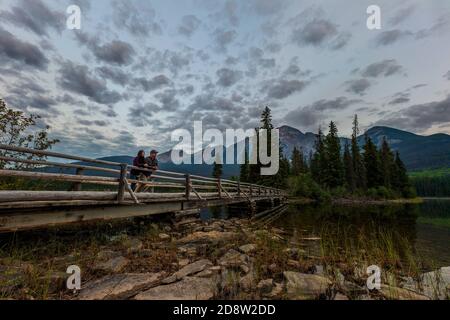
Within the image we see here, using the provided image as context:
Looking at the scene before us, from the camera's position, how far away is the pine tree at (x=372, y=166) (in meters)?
52.9

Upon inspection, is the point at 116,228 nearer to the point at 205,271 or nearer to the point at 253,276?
the point at 205,271

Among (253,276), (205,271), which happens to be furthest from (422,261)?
(205,271)

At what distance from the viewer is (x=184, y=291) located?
3572 mm

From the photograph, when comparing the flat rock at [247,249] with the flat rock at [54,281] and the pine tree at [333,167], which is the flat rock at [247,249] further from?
the pine tree at [333,167]

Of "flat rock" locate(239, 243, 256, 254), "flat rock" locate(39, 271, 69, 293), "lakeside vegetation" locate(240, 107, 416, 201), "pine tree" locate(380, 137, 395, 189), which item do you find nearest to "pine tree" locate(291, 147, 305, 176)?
"lakeside vegetation" locate(240, 107, 416, 201)

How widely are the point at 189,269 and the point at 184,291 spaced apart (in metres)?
0.94

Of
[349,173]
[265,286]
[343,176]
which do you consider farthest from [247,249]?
[349,173]

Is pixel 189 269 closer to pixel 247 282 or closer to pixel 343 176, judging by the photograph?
pixel 247 282

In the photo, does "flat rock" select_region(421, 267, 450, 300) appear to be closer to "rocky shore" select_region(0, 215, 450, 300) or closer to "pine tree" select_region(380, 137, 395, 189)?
"rocky shore" select_region(0, 215, 450, 300)

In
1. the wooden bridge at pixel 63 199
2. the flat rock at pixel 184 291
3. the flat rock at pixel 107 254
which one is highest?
the wooden bridge at pixel 63 199

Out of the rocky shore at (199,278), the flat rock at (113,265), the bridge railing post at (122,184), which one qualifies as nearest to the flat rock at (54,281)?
the rocky shore at (199,278)

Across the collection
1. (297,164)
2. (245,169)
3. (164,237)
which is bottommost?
(164,237)

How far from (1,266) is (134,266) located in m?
2.35

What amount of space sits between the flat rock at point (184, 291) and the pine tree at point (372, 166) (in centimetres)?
6012
